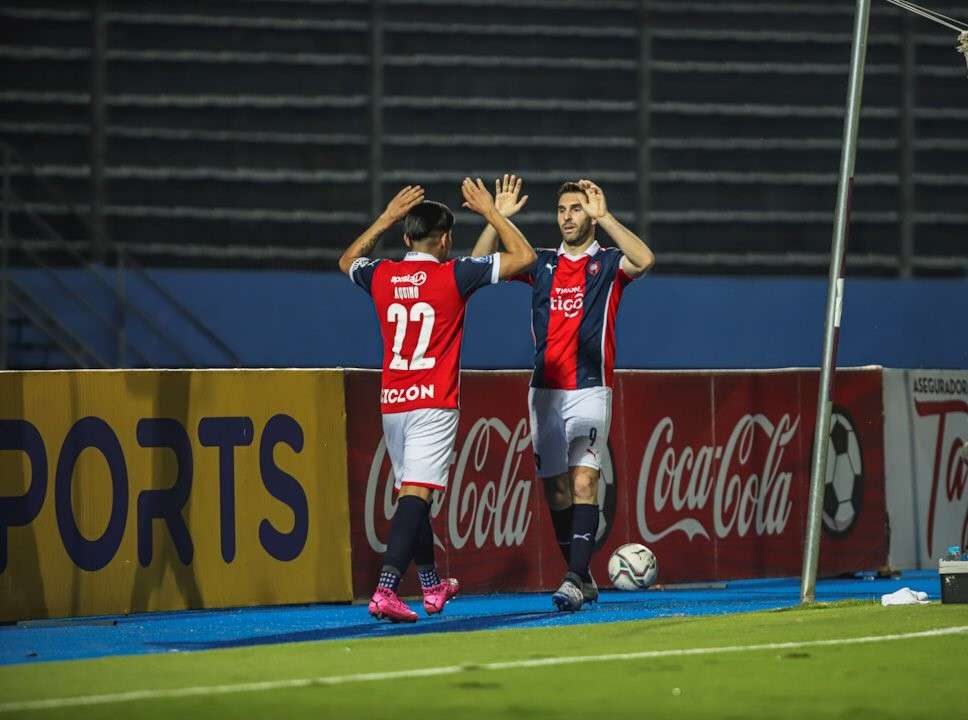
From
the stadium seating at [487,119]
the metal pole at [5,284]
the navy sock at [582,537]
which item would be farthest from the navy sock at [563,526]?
the stadium seating at [487,119]

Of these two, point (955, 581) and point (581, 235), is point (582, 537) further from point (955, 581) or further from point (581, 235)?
point (955, 581)

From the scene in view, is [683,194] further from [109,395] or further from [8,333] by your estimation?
[109,395]

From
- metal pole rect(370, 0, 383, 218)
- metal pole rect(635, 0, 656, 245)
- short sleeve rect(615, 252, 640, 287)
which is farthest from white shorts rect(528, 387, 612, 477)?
metal pole rect(635, 0, 656, 245)

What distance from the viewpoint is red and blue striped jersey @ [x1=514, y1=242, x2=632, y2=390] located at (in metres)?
11.1

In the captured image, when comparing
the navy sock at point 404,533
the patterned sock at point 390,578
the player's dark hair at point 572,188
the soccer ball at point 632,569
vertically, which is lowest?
the soccer ball at point 632,569

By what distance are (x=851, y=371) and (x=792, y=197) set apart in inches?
605

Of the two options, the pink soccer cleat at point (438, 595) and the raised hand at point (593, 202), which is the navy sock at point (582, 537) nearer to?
the pink soccer cleat at point (438, 595)

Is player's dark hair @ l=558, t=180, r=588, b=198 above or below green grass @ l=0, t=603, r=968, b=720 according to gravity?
above

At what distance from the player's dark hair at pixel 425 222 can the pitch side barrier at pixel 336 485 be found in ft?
6.76

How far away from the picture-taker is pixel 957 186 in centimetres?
3034

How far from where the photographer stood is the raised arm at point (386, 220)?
10109 mm

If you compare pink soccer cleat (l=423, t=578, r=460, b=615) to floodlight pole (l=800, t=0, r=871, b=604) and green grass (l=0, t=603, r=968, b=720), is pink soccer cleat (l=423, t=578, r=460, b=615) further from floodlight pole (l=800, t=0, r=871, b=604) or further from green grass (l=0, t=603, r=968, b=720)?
floodlight pole (l=800, t=0, r=871, b=604)

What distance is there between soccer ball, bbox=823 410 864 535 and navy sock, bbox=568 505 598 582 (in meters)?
4.10

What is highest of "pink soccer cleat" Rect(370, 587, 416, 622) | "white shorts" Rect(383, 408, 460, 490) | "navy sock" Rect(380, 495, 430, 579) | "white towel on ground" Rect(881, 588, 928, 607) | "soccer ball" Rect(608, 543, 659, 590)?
"white shorts" Rect(383, 408, 460, 490)
